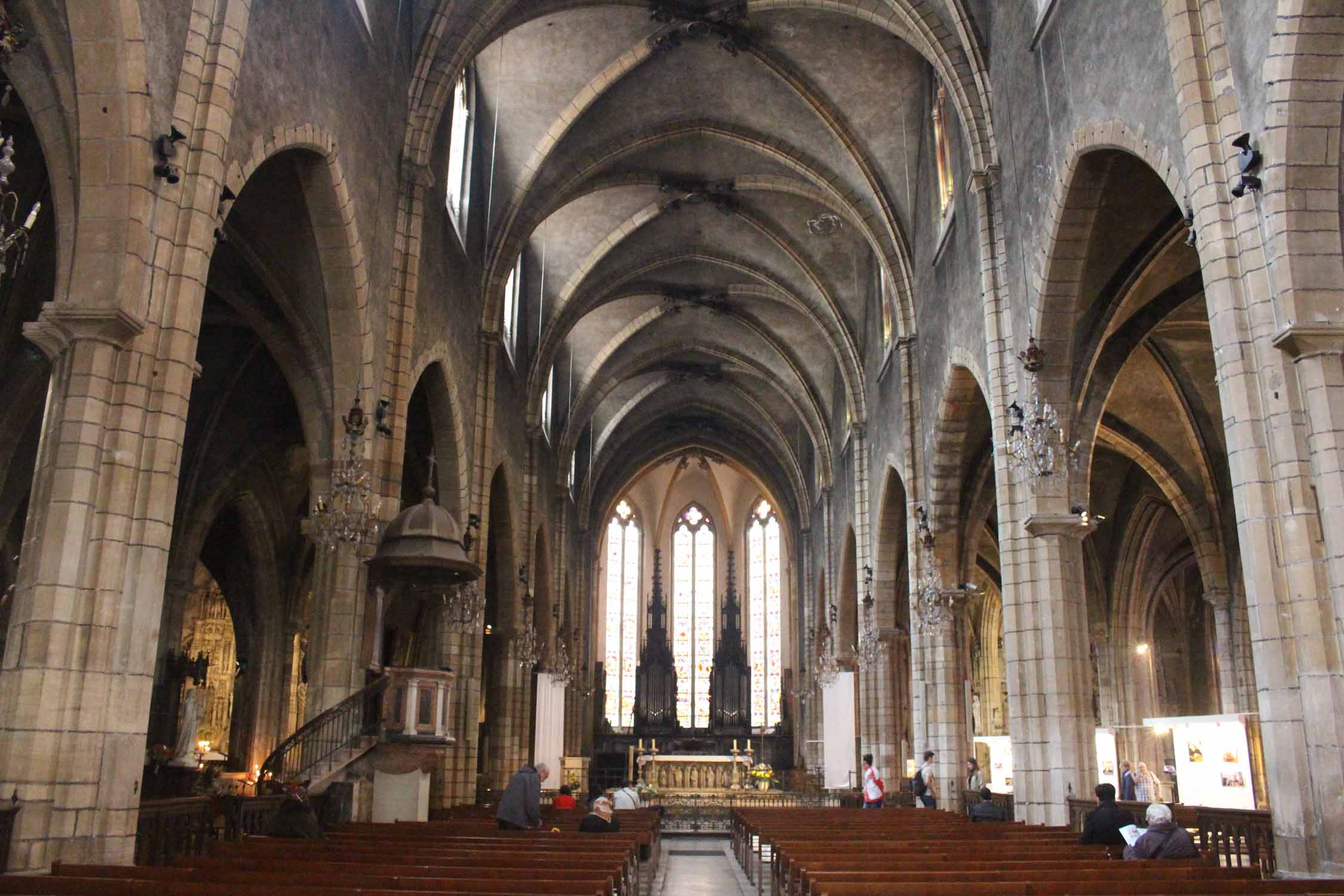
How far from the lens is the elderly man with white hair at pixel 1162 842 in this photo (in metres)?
8.34

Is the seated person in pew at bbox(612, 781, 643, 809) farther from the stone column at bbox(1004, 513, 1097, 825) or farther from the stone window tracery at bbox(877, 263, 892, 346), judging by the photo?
the stone window tracery at bbox(877, 263, 892, 346)

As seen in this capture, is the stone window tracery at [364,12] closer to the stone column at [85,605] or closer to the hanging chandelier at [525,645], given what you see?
the stone column at [85,605]

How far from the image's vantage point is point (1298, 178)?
8.25 metres

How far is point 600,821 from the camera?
11.7 metres

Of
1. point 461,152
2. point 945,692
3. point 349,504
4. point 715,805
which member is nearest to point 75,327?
point 349,504

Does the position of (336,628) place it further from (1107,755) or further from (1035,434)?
(1107,755)

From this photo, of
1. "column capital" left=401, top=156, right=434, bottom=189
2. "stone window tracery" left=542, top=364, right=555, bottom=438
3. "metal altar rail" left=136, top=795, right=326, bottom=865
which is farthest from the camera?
"stone window tracery" left=542, top=364, right=555, bottom=438

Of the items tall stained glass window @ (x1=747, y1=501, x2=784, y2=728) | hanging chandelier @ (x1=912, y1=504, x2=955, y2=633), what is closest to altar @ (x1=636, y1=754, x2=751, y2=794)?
hanging chandelier @ (x1=912, y1=504, x2=955, y2=633)

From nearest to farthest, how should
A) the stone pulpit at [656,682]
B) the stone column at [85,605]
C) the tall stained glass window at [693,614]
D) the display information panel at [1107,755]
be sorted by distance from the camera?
the stone column at [85,605] < the display information panel at [1107,755] < the stone pulpit at [656,682] < the tall stained glass window at [693,614]

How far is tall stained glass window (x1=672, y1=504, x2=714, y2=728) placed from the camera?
46.1 metres

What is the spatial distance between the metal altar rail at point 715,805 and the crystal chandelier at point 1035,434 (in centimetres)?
1422

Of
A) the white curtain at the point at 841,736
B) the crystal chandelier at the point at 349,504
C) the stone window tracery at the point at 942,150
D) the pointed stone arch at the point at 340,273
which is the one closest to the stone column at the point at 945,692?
the stone window tracery at the point at 942,150

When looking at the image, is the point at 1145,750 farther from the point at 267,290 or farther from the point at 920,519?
the point at 267,290

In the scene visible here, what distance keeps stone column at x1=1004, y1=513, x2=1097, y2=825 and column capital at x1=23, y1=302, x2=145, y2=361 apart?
1001cm
